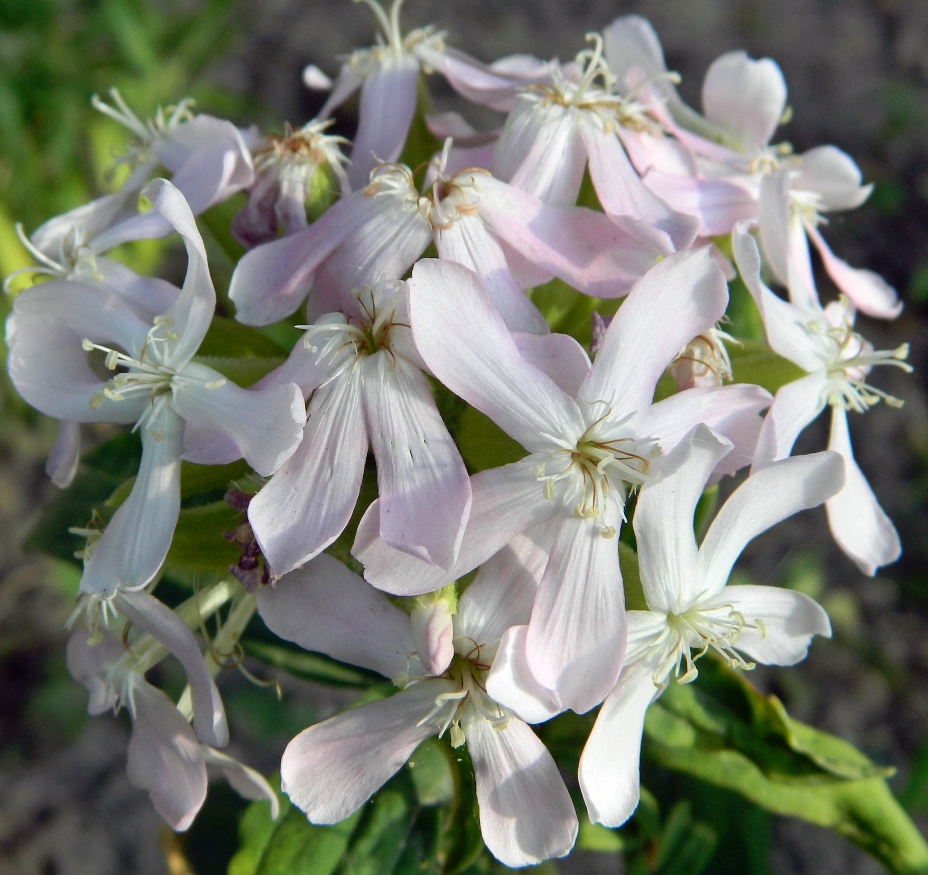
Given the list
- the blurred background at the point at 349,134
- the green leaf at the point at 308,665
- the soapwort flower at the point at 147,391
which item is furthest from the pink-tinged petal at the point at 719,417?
the blurred background at the point at 349,134

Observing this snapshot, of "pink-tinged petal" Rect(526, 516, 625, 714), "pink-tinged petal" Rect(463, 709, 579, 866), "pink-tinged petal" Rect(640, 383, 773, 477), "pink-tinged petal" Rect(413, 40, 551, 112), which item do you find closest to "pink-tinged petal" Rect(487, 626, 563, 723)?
"pink-tinged petal" Rect(526, 516, 625, 714)

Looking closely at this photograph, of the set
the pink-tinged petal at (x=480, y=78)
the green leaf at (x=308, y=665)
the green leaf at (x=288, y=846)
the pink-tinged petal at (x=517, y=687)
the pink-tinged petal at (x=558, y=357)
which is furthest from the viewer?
the green leaf at (x=308, y=665)

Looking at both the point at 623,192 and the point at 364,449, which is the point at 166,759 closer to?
the point at 364,449

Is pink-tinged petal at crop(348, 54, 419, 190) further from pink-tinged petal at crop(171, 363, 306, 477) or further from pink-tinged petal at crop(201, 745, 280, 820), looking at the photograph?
pink-tinged petal at crop(201, 745, 280, 820)

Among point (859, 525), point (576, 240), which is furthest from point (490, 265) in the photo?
point (859, 525)

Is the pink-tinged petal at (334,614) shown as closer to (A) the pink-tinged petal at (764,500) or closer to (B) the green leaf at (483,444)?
(B) the green leaf at (483,444)

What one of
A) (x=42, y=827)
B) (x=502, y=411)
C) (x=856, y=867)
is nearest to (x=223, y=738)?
(x=502, y=411)
